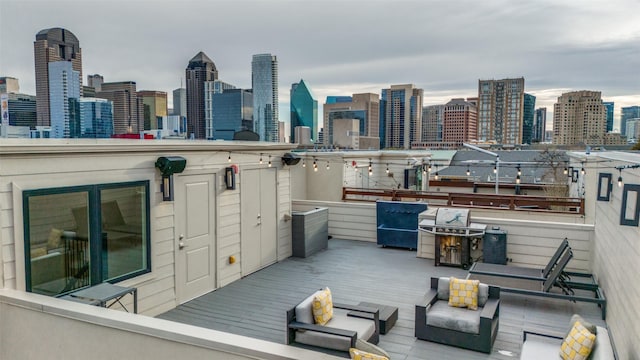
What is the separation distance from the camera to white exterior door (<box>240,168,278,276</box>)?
716cm

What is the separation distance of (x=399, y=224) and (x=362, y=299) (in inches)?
133

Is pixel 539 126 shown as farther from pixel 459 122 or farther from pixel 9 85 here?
pixel 9 85

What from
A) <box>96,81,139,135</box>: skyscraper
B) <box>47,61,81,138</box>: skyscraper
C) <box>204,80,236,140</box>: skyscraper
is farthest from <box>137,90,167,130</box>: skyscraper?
<box>47,61,81,138</box>: skyscraper

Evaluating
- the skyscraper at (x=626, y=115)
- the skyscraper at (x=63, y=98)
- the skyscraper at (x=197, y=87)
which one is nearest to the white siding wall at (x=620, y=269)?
the skyscraper at (x=626, y=115)

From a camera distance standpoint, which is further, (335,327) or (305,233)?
(305,233)

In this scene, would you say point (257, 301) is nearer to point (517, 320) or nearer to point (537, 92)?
point (517, 320)

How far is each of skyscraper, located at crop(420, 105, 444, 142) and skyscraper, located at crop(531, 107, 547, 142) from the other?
5.07m

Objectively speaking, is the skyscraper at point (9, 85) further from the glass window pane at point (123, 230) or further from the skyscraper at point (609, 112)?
the skyscraper at point (609, 112)

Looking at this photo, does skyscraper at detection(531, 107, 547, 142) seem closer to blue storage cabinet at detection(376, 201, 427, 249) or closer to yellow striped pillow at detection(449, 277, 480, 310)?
blue storage cabinet at detection(376, 201, 427, 249)

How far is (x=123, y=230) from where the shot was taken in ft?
16.5

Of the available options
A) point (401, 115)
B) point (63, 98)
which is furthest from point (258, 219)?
point (401, 115)

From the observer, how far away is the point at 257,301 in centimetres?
596

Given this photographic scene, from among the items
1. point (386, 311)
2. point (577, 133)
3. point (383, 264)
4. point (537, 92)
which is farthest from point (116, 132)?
point (537, 92)

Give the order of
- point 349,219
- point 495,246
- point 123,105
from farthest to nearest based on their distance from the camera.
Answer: point 349,219, point 495,246, point 123,105
